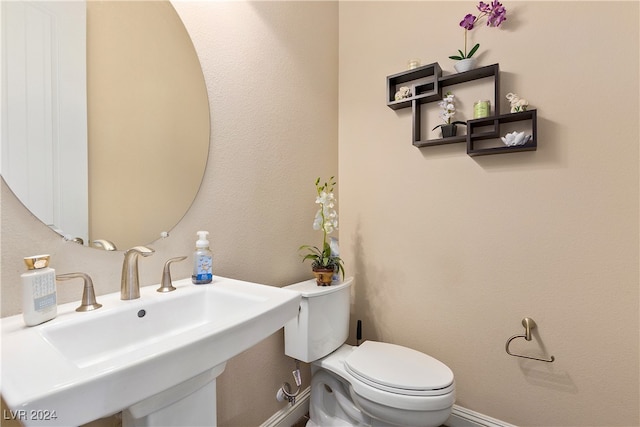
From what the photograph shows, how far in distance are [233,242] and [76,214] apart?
0.53 metres

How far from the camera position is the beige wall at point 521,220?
1.17 m

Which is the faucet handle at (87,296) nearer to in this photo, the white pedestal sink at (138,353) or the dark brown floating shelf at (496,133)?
the white pedestal sink at (138,353)

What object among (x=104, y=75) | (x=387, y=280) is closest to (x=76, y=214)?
(x=104, y=75)

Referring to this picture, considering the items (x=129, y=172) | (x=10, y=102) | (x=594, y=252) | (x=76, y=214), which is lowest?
(x=594, y=252)

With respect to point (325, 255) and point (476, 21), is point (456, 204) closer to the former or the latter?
point (325, 255)

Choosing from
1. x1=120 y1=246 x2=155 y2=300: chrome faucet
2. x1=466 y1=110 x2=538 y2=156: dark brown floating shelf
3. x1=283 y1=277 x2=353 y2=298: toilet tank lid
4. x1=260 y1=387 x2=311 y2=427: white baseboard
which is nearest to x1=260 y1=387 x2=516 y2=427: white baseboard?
x1=260 y1=387 x2=311 y2=427: white baseboard

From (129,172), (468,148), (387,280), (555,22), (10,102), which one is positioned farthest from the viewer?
(387,280)

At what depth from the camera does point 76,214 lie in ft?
2.71

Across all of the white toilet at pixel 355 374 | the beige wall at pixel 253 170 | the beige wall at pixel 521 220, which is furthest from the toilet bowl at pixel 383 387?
the beige wall at pixel 521 220

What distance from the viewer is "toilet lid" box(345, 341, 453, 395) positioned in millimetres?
1123

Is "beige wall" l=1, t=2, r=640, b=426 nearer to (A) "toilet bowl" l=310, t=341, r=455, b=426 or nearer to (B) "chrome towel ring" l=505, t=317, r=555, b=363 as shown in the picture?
(B) "chrome towel ring" l=505, t=317, r=555, b=363

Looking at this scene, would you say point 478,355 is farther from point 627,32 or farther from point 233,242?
point 627,32

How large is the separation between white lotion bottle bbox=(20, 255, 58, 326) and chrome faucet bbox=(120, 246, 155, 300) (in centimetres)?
16

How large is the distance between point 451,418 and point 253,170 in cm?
154
